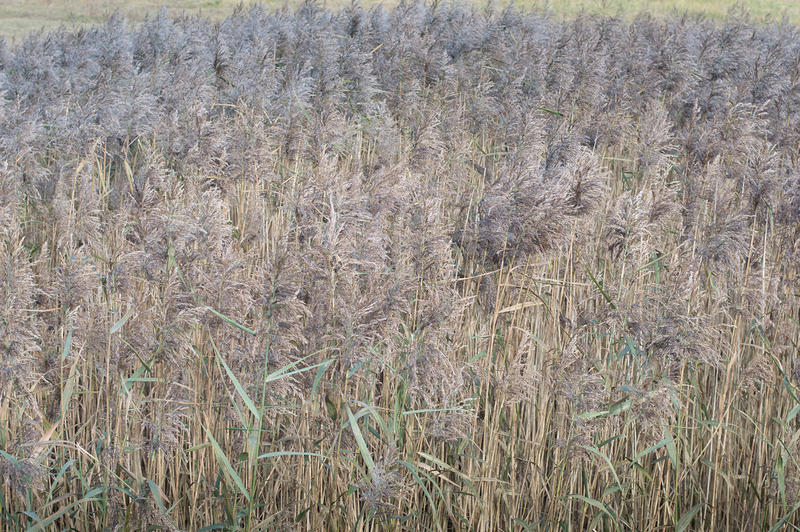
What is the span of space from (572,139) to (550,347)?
1511 millimetres

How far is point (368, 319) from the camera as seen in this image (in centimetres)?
208

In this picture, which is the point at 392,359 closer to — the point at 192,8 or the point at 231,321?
the point at 231,321

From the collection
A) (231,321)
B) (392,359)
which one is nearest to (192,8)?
(392,359)

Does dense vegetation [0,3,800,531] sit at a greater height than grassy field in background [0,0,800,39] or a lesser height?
lesser

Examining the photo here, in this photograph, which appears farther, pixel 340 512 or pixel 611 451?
pixel 611 451

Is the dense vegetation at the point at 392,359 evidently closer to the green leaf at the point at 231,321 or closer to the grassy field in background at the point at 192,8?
the green leaf at the point at 231,321

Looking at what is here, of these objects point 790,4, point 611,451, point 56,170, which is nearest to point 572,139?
point 611,451

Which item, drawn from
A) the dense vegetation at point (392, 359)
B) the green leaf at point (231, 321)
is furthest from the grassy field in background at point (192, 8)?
the green leaf at point (231, 321)

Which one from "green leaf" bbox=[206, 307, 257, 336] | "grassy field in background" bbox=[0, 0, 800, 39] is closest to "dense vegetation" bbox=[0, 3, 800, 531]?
"green leaf" bbox=[206, 307, 257, 336]

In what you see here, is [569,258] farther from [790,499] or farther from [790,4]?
[790,4]

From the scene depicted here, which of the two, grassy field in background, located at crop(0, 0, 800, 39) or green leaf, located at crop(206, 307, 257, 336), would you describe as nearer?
green leaf, located at crop(206, 307, 257, 336)

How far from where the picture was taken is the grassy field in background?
54.7ft

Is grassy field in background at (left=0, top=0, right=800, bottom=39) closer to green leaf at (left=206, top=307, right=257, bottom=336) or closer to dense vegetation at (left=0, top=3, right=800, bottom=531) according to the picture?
dense vegetation at (left=0, top=3, right=800, bottom=531)

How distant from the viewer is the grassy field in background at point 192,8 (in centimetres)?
1667
